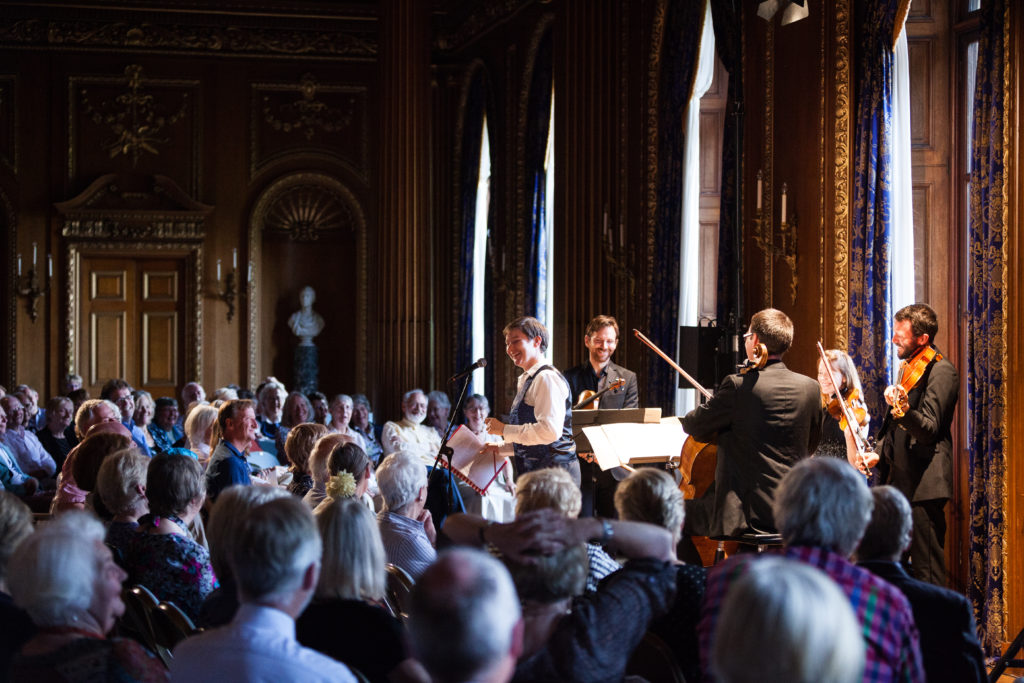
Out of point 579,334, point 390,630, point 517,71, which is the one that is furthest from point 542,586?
point 517,71

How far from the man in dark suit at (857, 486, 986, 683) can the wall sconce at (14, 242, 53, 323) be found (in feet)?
40.3

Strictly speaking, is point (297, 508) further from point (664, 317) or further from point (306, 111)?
point (306, 111)

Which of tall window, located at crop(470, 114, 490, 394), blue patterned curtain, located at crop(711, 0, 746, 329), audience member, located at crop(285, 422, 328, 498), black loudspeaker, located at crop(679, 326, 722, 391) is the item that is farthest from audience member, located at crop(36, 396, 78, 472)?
tall window, located at crop(470, 114, 490, 394)

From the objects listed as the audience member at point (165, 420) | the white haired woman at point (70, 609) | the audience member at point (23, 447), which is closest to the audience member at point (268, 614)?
the white haired woman at point (70, 609)

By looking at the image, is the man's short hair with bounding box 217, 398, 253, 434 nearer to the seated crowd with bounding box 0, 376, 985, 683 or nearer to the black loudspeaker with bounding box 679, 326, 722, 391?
the seated crowd with bounding box 0, 376, 985, 683

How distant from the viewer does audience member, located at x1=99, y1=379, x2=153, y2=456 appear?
6.91 m

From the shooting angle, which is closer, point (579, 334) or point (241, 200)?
point (579, 334)

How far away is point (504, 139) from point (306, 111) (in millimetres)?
2936

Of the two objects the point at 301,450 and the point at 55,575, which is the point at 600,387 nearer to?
the point at 301,450

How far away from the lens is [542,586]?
2.56 meters

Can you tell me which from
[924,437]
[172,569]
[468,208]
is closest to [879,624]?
[172,569]

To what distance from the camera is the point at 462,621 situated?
6.01 ft

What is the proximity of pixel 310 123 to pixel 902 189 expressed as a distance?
8922 mm

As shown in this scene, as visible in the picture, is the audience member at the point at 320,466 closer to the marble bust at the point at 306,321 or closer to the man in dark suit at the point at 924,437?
the man in dark suit at the point at 924,437
